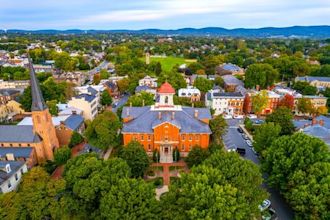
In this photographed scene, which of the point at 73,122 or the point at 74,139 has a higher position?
the point at 73,122

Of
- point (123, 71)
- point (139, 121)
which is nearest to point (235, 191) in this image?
point (139, 121)

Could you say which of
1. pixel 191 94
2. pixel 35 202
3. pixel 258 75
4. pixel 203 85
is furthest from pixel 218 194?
pixel 258 75

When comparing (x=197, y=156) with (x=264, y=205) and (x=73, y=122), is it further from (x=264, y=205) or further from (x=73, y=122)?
(x=73, y=122)

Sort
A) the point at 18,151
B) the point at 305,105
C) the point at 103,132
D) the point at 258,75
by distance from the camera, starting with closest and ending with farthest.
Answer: the point at 18,151
the point at 103,132
the point at 305,105
the point at 258,75

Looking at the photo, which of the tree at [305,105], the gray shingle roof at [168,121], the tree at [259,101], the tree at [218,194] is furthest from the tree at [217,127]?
the tree at [305,105]

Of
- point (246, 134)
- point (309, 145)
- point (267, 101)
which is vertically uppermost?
point (309, 145)

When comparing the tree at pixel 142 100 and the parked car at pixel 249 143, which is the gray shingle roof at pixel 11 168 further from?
the parked car at pixel 249 143

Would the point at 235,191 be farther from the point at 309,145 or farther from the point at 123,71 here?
the point at 123,71
